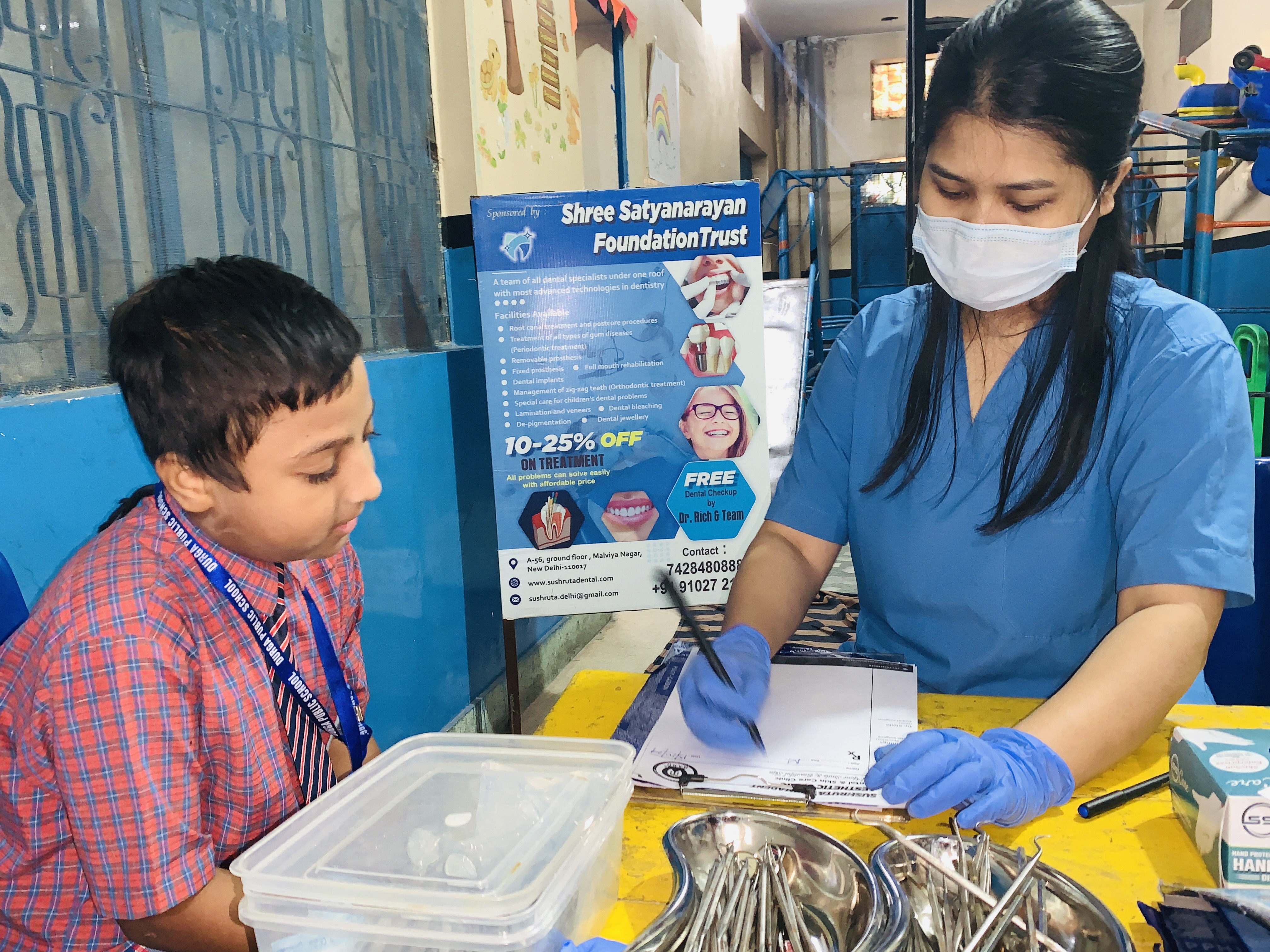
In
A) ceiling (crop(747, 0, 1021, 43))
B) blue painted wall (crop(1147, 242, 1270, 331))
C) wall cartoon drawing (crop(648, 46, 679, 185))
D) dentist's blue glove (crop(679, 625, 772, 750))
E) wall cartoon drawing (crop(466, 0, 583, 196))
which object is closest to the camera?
dentist's blue glove (crop(679, 625, 772, 750))

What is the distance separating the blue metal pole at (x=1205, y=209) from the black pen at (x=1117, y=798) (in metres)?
3.06

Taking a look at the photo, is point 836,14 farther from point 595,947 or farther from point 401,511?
point 595,947

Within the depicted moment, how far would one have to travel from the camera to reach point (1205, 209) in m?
3.29

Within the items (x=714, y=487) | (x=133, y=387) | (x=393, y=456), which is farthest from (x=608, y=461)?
(x=133, y=387)

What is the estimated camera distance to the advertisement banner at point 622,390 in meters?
2.07

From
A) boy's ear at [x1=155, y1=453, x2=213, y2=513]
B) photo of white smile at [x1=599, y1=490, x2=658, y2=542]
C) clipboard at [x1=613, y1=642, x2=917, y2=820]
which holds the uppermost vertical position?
boy's ear at [x1=155, y1=453, x2=213, y2=513]

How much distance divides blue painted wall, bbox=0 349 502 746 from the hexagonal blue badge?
608 millimetres

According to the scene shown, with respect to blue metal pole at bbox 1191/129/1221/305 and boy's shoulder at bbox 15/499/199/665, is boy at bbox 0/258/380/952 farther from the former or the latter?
blue metal pole at bbox 1191/129/1221/305

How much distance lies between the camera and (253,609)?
2.70 ft

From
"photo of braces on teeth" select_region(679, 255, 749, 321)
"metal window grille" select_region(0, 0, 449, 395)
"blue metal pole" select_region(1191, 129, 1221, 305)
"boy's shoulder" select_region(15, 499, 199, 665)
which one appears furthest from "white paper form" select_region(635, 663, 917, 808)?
"blue metal pole" select_region(1191, 129, 1221, 305)

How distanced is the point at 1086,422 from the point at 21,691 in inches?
45.1

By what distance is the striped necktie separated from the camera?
85cm

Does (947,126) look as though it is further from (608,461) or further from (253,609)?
(608,461)

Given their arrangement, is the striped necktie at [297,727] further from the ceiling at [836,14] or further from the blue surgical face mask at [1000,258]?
the ceiling at [836,14]
